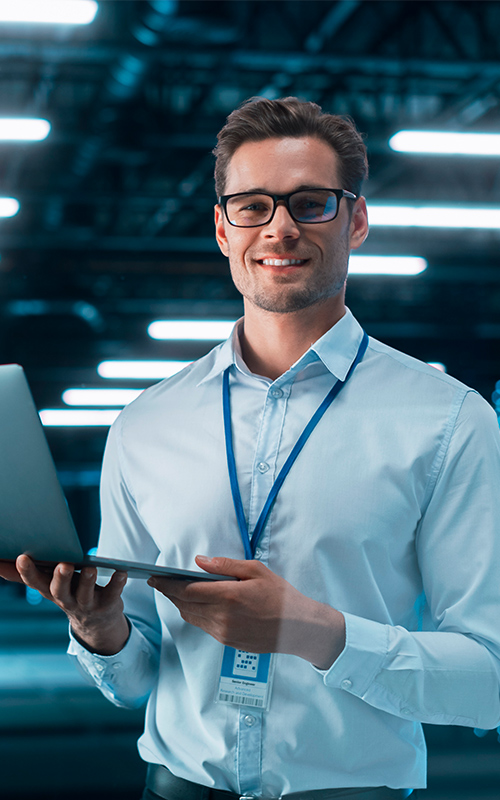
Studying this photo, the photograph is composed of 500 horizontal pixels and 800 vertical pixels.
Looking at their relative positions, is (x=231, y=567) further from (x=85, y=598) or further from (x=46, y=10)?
(x=46, y=10)

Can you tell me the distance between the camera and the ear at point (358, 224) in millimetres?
A: 1184

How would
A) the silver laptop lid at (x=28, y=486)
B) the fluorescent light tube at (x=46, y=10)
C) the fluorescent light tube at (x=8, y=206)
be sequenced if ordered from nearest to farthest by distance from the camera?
the silver laptop lid at (x=28, y=486)
the fluorescent light tube at (x=46, y=10)
the fluorescent light tube at (x=8, y=206)

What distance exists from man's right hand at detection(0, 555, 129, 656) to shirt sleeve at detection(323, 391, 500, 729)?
0.34m

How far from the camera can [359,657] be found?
3.05 feet

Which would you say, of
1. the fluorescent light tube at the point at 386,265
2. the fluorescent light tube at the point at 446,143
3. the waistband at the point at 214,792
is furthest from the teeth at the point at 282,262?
the fluorescent light tube at the point at 446,143

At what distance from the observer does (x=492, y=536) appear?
0.97 metres

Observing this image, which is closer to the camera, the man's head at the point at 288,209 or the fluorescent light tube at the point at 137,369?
the man's head at the point at 288,209

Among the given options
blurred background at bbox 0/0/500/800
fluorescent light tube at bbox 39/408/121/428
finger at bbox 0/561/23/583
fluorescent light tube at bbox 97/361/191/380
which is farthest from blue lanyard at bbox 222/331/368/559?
fluorescent light tube at bbox 39/408/121/428

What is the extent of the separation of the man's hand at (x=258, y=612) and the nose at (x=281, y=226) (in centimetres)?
52

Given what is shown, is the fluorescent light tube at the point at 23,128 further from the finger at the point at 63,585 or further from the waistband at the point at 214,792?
the waistband at the point at 214,792

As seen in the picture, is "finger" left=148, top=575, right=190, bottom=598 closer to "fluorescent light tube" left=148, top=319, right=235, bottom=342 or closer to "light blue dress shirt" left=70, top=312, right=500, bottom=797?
"light blue dress shirt" left=70, top=312, right=500, bottom=797

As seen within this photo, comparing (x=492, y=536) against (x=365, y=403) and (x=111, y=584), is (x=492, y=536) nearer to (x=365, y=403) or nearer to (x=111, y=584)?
(x=365, y=403)

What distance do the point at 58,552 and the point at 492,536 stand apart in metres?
0.59

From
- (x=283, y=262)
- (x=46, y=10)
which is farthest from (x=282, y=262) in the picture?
(x=46, y=10)
